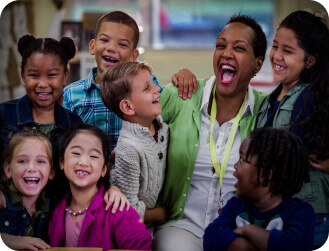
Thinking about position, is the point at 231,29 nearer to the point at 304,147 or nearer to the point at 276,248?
the point at 304,147

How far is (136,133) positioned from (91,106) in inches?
7.6

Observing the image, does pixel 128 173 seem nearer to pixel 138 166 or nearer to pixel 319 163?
pixel 138 166

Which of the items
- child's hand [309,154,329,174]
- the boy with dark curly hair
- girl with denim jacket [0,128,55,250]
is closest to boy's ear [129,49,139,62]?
girl with denim jacket [0,128,55,250]

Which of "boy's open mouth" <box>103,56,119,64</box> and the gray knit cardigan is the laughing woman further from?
"boy's open mouth" <box>103,56,119,64</box>

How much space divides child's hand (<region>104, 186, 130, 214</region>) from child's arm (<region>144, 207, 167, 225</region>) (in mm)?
106

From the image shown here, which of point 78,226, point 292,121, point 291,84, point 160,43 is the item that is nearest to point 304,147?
point 292,121

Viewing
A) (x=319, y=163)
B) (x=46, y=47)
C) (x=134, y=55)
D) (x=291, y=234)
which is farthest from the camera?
(x=134, y=55)

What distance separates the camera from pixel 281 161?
1.15 m

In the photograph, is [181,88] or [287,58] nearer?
[287,58]

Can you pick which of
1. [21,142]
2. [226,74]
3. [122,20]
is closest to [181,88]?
[226,74]

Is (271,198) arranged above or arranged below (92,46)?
below

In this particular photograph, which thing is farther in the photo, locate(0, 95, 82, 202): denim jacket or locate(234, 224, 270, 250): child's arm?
locate(0, 95, 82, 202): denim jacket

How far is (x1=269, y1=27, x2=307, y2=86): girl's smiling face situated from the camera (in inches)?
49.8

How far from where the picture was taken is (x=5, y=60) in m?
1.46
